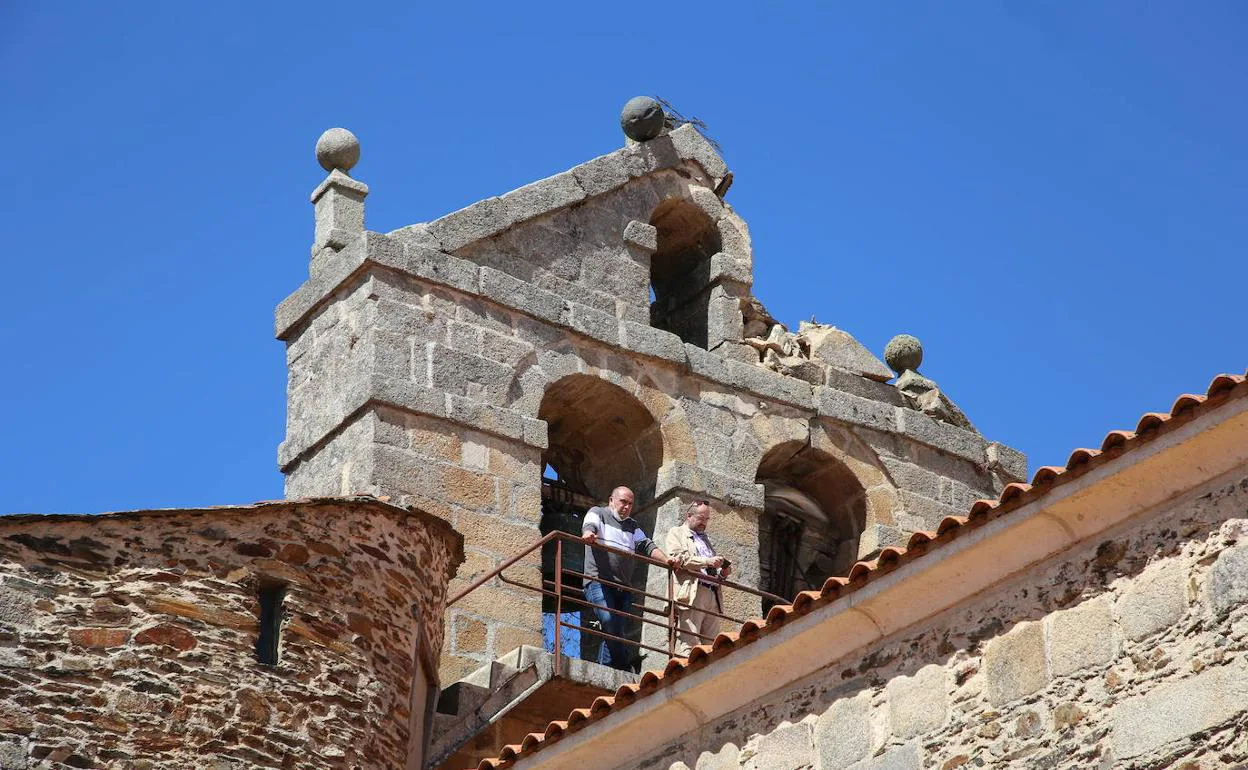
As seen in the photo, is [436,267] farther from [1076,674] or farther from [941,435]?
[1076,674]

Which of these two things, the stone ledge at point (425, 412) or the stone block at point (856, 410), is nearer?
the stone ledge at point (425, 412)

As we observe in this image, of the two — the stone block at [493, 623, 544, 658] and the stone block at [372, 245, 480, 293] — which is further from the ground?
the stone block at [372, 245, 480, 293]

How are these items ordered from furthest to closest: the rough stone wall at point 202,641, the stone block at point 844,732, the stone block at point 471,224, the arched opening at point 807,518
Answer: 1. the arched opening at point 807,518
2. the stone block at point 471,224
3. the rough stone wall at point 202,641
4. the stone block at point 844,732

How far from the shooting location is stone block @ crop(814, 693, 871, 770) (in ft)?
35.8

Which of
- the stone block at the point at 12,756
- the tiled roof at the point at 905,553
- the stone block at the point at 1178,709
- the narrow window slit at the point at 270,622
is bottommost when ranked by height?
the stone block at the point at 1178,709

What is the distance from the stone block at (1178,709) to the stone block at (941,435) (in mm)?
8436

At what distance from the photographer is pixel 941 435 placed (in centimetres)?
1864


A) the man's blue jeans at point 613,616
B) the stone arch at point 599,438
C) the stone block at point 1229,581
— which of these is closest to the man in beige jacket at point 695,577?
the man's blue jeans at point 613,616

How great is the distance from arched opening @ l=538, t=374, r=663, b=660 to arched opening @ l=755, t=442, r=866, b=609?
1.17 meters

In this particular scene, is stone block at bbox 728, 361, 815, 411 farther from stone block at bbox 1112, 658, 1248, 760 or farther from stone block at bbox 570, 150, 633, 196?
stone block at bbox 1112, 658, 1248, 760

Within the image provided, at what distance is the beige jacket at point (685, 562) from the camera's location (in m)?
15.2

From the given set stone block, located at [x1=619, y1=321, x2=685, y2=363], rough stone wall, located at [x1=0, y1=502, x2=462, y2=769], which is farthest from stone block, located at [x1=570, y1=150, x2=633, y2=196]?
rough stone wall, located at [x1=0, y1=502, x2=462, y2=769]

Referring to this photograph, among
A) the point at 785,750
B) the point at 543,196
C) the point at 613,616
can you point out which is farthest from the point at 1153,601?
the point at 543,196

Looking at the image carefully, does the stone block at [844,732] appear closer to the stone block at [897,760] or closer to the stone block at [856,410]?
the stone block at [897,760]
